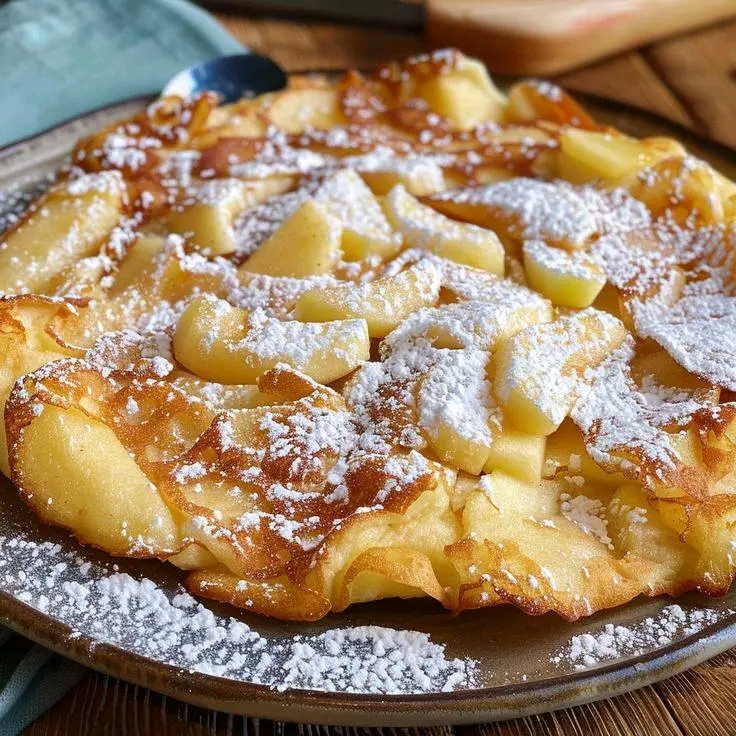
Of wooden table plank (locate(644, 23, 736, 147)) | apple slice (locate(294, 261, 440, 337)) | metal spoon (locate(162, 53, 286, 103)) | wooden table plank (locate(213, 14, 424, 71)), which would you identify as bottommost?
wooden table plank (locate(213, 14, 424, 71))

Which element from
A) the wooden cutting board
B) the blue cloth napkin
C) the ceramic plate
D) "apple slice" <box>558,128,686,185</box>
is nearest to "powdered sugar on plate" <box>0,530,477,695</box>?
the ceramic plate

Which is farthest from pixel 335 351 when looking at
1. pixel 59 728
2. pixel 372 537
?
pixel 59 728

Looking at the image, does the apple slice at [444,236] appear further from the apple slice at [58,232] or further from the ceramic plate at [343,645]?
the ceramic plate at [343,645]

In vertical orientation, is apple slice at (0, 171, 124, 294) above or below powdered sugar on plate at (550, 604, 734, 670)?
above

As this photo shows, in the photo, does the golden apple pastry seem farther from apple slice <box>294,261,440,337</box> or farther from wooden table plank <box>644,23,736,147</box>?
wooden table plank <box>644,23,736,147</box>

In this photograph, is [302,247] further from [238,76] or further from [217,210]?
[238,76]

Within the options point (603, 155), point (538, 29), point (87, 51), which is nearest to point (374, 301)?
point (603, 155)
